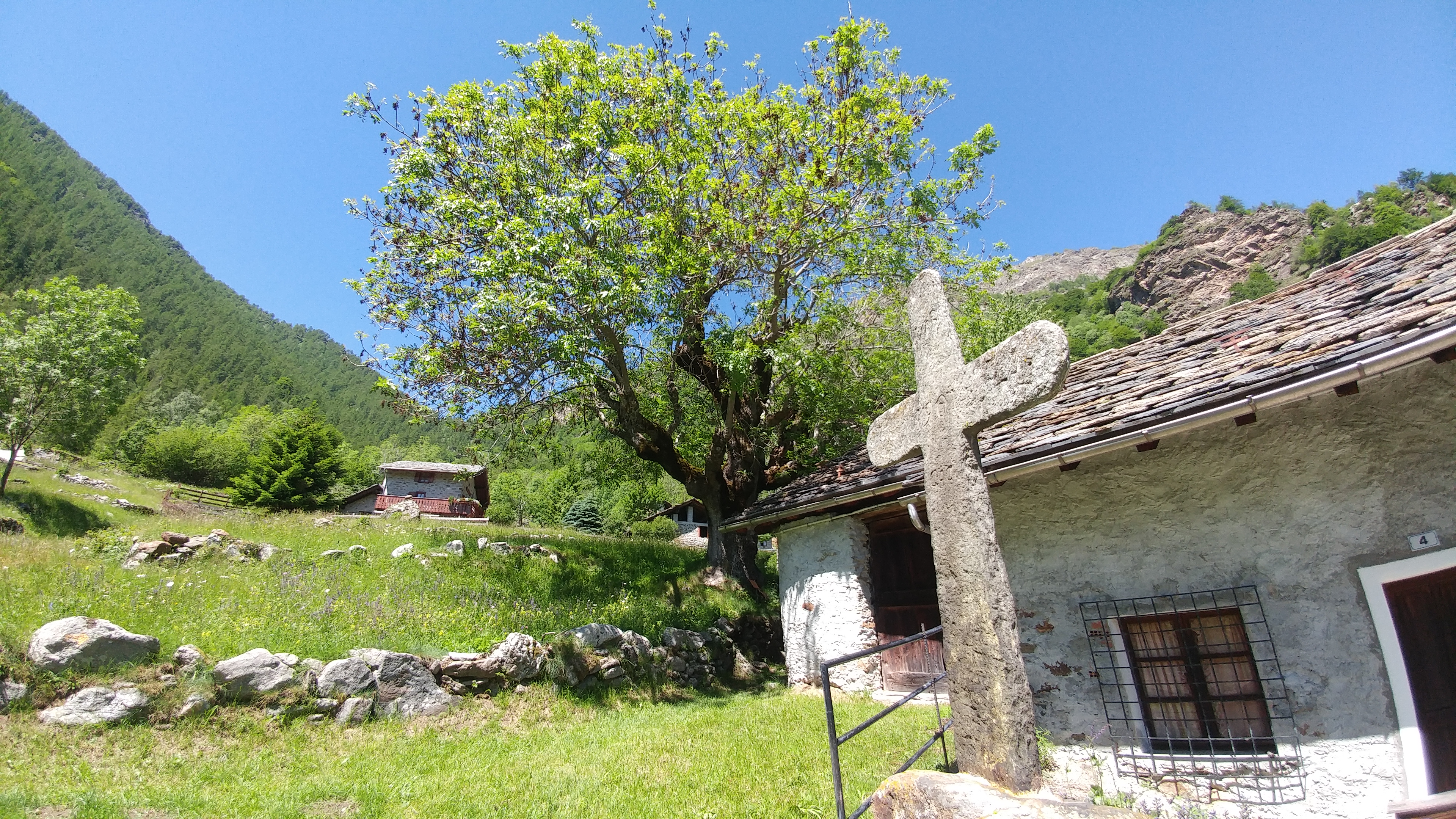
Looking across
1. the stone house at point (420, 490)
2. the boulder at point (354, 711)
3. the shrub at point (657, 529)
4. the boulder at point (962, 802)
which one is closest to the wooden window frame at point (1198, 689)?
the boulder at point (962, 802)

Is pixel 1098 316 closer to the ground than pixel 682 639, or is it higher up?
Answer: higher up

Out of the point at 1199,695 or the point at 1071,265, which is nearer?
the point at 1199,695

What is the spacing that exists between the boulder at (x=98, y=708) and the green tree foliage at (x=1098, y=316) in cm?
2983

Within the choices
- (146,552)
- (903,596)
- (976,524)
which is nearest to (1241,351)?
(976,524)

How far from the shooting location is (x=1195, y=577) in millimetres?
5051

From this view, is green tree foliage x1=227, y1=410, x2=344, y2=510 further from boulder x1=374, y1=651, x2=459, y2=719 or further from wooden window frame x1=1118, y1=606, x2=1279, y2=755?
wooden window frame x1=1118, y1=606, x2=1279, y2=755

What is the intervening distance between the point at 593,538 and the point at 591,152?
12.3 meters

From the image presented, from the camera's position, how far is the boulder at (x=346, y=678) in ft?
21.5

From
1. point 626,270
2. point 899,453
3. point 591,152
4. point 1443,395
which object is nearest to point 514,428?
point 626,270

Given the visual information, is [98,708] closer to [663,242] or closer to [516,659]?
[516,659]

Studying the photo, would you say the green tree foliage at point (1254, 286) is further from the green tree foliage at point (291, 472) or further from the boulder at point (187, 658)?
the green tree foliage at point (291, 472)

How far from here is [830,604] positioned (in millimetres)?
9320

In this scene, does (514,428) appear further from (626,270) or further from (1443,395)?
(1443,395)

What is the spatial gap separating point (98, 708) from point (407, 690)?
256 centimetres
